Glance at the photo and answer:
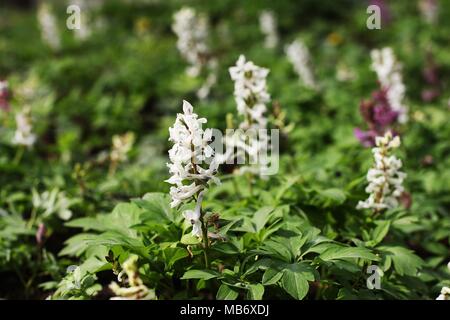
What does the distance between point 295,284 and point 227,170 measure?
2984 mm

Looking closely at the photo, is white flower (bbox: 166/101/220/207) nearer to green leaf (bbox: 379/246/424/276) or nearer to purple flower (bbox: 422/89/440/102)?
green leaf (bbox: 379/246/424/276)

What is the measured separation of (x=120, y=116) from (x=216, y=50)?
3.72 metres

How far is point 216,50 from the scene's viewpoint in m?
9.79

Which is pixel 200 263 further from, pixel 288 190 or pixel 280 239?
pixel 288 190

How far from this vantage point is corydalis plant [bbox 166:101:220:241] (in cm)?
259

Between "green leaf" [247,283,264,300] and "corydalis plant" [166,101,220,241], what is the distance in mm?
361

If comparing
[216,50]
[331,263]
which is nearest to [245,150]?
[331,263]

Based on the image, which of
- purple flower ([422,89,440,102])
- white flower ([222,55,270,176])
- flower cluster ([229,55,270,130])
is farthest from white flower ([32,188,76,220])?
purple flower ([422,89,440,102])

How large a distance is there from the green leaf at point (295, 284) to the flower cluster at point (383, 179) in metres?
1.05

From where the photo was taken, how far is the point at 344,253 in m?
2.79

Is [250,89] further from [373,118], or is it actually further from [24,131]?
[24,131]

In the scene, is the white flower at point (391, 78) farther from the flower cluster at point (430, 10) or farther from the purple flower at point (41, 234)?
the flower cluster at point (430, 10)

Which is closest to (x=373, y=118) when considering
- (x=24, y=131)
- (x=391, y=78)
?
(x=391, y=78)
